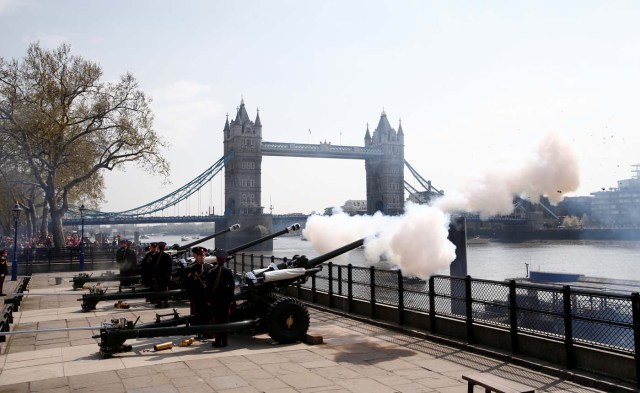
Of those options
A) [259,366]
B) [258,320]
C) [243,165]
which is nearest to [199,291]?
[258,320]

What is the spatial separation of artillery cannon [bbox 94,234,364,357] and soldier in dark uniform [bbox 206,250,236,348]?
277mm

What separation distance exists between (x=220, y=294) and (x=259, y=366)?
66.2 inches

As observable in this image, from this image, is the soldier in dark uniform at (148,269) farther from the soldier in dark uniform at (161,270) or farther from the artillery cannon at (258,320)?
the artillery cannon at (258,320)

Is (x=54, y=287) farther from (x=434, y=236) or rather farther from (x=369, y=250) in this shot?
(x=434, y=236)

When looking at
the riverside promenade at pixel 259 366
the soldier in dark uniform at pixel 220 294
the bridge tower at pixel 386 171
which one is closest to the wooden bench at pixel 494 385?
the riverside promenade at pixel 259 366

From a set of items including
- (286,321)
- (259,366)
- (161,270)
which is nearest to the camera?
(259,366)

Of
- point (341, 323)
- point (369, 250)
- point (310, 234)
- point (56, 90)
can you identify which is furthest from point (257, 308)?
point (56, 90)

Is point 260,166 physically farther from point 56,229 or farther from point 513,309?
point 513,309

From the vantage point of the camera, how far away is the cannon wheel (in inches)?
395

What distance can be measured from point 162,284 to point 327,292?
14.1 ft

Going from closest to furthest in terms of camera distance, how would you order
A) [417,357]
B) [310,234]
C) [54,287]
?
[417,357] → [310,234] → [54,287]

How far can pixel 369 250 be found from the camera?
14.5 meters

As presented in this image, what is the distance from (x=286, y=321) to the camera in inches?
399

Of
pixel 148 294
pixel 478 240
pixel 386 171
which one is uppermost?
pixel 386 171
